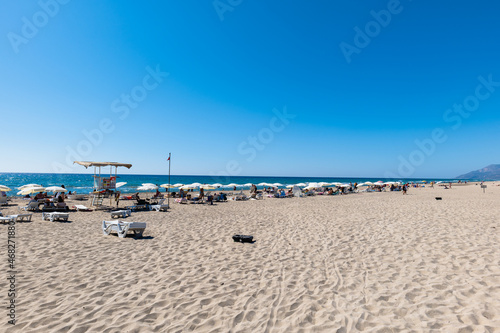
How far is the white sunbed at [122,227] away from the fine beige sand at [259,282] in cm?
35

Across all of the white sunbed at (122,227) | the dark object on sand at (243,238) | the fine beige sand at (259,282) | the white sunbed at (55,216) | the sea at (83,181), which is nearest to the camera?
the fine beige sand at (259,282)

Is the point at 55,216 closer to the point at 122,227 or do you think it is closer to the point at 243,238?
the point at 122,227

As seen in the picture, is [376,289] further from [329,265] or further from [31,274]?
[31,274]

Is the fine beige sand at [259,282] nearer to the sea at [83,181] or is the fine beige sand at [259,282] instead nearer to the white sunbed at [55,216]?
the white sunbed at [55,216]

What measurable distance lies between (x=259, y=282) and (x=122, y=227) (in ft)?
18.8

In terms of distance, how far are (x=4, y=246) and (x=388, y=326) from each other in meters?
9.36

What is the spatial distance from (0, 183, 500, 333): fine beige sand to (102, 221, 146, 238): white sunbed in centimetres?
35

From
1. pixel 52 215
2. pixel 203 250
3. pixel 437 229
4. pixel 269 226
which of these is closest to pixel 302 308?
pixel 203 250

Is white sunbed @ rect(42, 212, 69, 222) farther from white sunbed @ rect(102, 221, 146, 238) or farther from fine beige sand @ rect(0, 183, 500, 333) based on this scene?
white sunbed @ rect(102, 221, 146, 238)

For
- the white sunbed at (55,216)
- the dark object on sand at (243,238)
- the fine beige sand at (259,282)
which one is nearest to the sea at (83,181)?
the white sunbed at (55,216)

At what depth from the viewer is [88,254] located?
633 centimetres

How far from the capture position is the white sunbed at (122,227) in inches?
323

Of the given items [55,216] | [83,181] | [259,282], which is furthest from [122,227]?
[83,181]

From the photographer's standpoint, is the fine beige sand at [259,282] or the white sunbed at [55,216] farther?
the white sunbed at [55,216]
